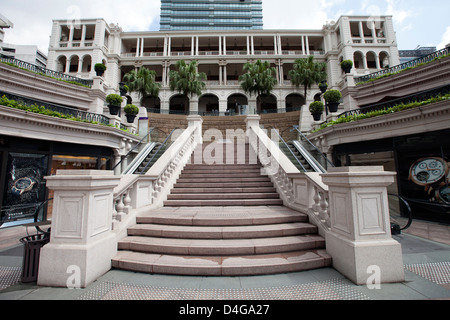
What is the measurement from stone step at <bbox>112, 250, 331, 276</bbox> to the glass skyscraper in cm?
9171

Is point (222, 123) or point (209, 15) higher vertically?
point (209, 15)

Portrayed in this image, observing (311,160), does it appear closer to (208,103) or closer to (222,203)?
(222,203)

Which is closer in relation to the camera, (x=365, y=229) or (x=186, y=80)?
(x=365, y=229)

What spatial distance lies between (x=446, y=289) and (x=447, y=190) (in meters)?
7.50

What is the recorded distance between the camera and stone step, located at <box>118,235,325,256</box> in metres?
3.79

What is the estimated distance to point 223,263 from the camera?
347 cm

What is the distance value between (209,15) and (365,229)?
95.9 meters

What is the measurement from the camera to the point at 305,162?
29.5 ft

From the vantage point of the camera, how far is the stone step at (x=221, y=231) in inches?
166

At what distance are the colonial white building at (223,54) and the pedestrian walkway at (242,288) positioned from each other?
32.2 meters

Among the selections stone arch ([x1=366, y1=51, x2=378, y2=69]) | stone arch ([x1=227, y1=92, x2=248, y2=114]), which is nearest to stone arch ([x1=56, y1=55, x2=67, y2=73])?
stone arch ([x1=227, y1=92, x2=248, y2=114])

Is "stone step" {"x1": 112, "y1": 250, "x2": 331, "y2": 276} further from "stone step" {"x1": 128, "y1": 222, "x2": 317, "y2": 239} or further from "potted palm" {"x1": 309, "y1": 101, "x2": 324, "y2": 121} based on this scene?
"potted palm" {"x1": 309, "y1": 101, "x2": 324, "y2": 121}

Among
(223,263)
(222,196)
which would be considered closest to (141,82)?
(222,196)

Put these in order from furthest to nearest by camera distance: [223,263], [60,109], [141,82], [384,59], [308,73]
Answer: [384,59], [308,73], [141,82], [60,109], [223,263]
